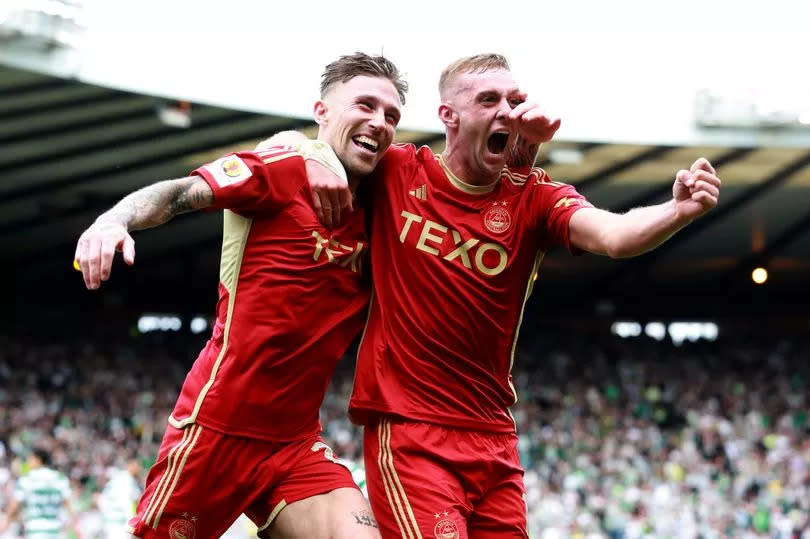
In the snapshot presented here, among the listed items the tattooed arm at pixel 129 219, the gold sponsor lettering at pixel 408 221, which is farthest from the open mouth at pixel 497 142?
the tattooed arm at pixel 129 219

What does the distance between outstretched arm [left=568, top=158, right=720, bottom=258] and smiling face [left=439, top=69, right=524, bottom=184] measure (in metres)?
0.40

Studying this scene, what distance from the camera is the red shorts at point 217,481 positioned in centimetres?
391

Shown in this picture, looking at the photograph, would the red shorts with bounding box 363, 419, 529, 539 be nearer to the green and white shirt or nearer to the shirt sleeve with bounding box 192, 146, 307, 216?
the shirt sleeve with bounding box 192, 146, 307, 216

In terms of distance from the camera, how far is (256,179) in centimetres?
384

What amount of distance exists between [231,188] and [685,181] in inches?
59.6

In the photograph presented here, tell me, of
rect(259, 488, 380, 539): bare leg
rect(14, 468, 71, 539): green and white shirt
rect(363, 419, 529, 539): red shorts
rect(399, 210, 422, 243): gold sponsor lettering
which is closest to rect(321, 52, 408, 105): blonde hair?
rect(399, 210, 422, 243): gold sponsor lettering

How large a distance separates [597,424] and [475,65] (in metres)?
15.2

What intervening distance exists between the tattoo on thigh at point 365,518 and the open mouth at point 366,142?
1.29 m

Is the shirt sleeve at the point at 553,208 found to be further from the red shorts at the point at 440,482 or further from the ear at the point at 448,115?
the red shorts at the point at 440,482

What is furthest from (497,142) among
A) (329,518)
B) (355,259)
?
(329,518)

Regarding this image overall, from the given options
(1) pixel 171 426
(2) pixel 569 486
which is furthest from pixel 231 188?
(2) pixel 569 486

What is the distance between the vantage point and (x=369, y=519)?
3.82 metres

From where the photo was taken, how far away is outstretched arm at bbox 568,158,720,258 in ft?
10.6

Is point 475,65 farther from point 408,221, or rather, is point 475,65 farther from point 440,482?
point 440,482
